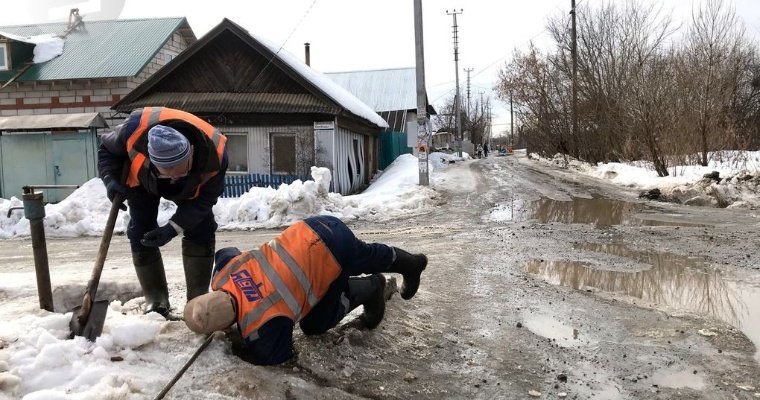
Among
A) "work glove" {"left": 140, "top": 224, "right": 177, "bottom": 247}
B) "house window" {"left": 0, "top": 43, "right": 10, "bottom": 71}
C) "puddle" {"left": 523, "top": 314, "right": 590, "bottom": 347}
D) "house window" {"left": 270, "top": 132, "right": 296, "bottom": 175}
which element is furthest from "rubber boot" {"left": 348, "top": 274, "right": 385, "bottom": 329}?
"house window" {"left": 0, "top": 43, "right": 10, "bottom": 71}

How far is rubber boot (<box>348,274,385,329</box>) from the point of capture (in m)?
3.42

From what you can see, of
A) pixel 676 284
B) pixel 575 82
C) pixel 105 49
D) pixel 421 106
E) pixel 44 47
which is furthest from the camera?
pixel 575 82

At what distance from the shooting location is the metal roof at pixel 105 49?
63.5 feet

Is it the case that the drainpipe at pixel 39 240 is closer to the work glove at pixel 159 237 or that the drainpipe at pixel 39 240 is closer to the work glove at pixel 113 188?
the work glove at pixel 113 188

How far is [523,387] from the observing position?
10.0ft

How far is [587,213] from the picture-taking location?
10.4 m

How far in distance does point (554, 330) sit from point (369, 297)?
57.5 inches

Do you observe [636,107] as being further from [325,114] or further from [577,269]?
[577,269]

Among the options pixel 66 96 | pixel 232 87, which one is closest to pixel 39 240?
pixel 232 87

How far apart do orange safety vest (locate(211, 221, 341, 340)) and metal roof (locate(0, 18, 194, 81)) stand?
1831 cm

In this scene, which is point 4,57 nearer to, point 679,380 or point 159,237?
point 159,237

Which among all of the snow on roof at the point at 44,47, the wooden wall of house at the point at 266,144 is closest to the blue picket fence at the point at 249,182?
the wooden wall of house at the point at 266,144

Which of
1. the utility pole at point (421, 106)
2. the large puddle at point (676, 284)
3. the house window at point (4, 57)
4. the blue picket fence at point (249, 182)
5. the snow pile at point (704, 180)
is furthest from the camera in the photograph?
the house window at point (4, 57)

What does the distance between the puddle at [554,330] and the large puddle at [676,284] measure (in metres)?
1.06
